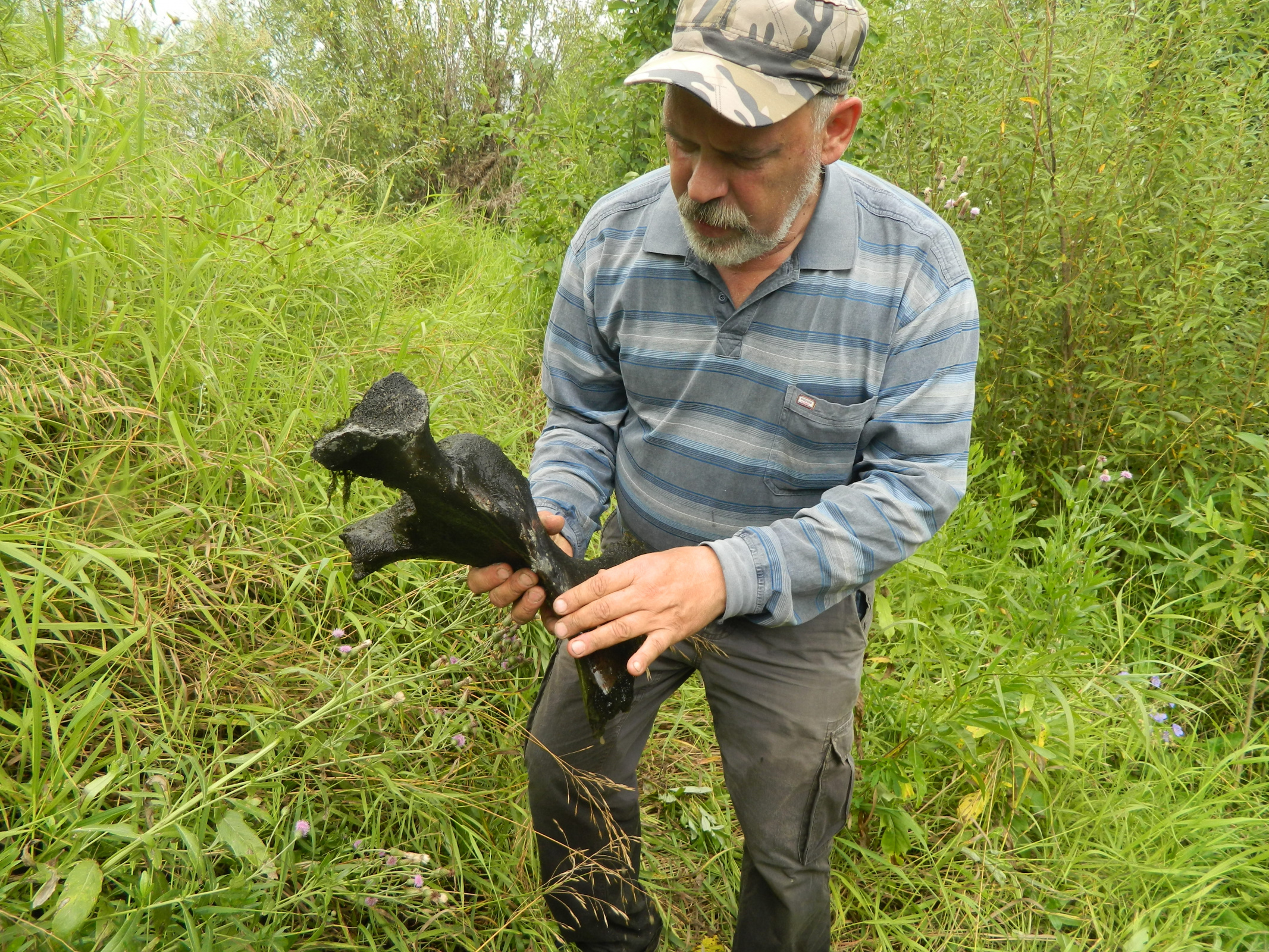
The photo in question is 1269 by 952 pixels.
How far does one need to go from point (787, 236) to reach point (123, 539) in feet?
5.46

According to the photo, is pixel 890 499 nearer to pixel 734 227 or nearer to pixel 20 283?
pixel 734 227

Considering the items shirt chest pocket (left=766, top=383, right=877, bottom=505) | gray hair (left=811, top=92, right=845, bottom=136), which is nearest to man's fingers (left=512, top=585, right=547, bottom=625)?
shirt chest pocket (left=766, top=383, right=877, bottom=505)

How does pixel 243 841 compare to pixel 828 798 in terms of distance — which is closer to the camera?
pixel 243 841

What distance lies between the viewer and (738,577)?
66.7 inches

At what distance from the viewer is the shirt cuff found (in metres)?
1.69

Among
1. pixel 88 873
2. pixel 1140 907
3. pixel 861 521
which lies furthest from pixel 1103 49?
pixel 88 873

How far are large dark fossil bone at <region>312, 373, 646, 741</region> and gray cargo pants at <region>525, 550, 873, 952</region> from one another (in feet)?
0.98

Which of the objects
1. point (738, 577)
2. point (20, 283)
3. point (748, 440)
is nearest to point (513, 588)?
point (738, 577)

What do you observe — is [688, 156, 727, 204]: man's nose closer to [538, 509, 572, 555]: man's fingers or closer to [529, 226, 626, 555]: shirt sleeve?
[529, 226, 626, 555]: shirt sleeve

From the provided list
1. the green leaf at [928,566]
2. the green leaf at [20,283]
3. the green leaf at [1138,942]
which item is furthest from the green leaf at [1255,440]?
the green leaf at [20,283]

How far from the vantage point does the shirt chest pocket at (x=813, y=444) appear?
74.3 inches

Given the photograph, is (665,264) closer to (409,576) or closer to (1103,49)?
(409,576)

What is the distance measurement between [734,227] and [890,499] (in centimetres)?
66

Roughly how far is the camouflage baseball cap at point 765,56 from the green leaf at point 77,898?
170 centimetres
